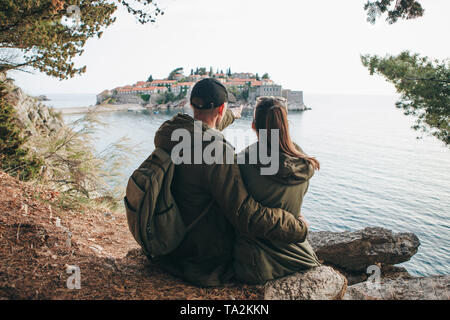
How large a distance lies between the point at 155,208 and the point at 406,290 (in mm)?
2311

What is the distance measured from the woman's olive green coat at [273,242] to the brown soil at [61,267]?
0.14 meters

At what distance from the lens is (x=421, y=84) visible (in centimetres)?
773

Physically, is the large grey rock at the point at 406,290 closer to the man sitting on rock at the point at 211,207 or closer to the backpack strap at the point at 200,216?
the man sitting on rock at the point at 211,207

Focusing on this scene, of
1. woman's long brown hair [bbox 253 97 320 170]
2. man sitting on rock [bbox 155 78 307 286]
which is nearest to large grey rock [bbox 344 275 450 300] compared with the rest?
man sitting on rock [bbox 155 78 307 286]

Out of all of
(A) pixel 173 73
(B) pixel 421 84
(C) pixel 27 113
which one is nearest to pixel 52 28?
(C) pixel 27 113

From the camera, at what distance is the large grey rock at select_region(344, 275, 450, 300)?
7.16ft

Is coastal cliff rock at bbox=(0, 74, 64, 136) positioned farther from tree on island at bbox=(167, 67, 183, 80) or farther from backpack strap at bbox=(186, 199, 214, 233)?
tree on island at bbox=(167, 67, 183, 80)

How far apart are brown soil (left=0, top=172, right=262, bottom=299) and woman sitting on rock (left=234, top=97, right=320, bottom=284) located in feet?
0.56

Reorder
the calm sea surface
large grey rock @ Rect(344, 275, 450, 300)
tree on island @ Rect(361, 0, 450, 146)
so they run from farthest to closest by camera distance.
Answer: the calm sea surface
tree on island @ Rect(361, 0, 450, 146)
large grey rock @ Rect(344, 275, 450, 300)

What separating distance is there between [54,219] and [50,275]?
4.82 ft

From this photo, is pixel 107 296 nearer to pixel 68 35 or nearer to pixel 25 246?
pixel 25 246

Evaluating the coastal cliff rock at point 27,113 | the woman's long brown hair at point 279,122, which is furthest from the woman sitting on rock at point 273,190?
the coastal cliff rock at point 27,113

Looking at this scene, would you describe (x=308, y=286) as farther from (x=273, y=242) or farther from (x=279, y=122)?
(x=279, y=122)
